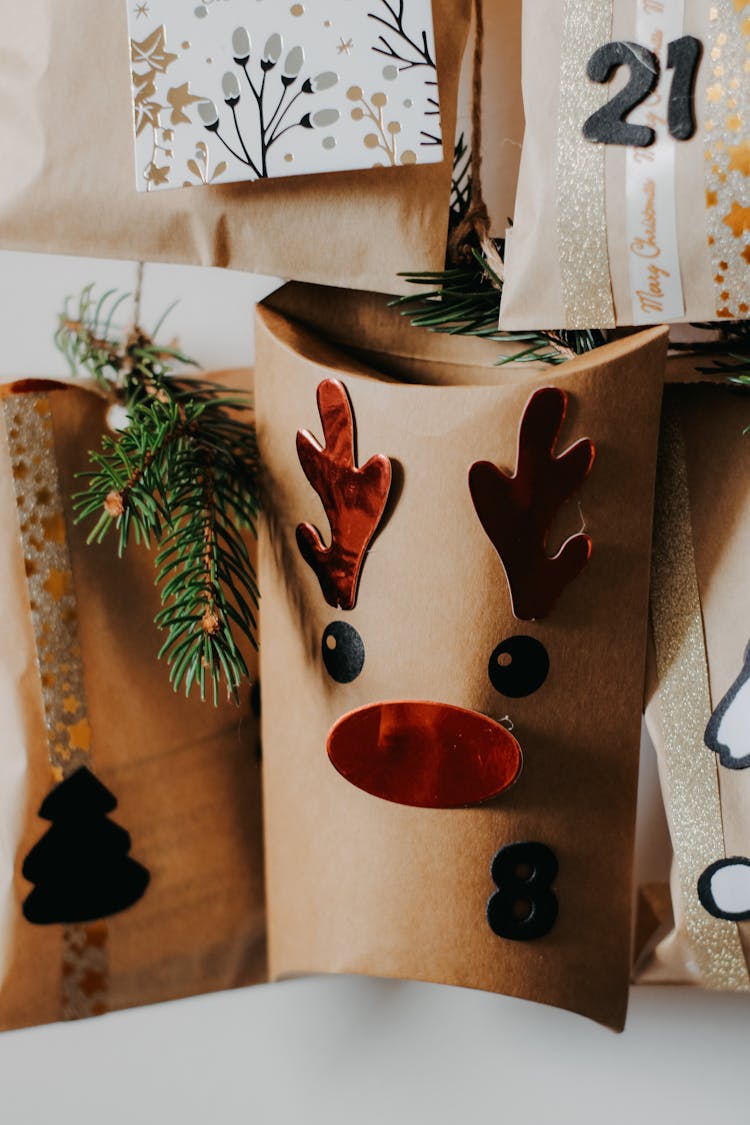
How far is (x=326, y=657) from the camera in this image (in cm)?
43

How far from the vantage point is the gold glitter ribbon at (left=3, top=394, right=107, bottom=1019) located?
0.48 metres

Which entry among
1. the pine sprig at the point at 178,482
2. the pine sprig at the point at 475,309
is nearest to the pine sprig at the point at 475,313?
the pine sprig at the point at 475,309

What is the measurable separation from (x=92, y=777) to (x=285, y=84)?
0.36m

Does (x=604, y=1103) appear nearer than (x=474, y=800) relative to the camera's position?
No

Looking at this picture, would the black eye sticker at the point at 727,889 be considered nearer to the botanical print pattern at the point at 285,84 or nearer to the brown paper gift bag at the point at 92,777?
the brown paper gift bag at the point at 92,777

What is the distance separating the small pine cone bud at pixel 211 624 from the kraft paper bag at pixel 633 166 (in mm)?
196

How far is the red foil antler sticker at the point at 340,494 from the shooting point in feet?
1.31

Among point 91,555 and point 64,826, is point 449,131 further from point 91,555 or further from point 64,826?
point 64,826

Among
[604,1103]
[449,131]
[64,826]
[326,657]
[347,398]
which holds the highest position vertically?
[449,131]

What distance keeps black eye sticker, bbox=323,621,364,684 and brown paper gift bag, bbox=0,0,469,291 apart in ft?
0.53

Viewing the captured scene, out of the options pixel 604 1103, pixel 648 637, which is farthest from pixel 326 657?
pixel 604 1103

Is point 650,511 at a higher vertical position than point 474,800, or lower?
higher

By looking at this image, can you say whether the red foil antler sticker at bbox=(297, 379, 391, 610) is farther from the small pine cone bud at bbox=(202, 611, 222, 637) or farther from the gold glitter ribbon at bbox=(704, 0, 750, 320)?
the gold glitter ribbon at bbox=(704, 0, 750, 320)

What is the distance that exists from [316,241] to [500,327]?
0.10 m
